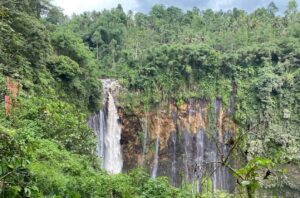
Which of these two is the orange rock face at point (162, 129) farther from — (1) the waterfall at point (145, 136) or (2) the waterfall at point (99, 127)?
(2) the waterfall at point (99, 127)

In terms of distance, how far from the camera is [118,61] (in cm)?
2817

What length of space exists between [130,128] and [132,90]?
2503 millimetres

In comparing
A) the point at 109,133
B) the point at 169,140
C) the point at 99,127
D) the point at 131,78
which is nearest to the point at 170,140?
the point at 169,140

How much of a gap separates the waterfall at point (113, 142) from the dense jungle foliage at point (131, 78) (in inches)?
42.5

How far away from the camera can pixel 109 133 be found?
71.1 feet

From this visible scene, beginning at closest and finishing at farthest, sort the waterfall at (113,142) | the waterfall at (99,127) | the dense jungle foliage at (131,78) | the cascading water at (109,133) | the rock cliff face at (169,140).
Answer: the dense jungle foliage at (131,78)
the waterfall at (99,127)
the cascading water at (109,133)
the waterfall at (113,142)
the rock cliff face at (169,140)

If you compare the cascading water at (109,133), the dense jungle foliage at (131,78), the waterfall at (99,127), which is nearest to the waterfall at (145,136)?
the dense jungle foliage at (131,78)

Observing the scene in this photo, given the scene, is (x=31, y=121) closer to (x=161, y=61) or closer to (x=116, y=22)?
(x=161, y=61)

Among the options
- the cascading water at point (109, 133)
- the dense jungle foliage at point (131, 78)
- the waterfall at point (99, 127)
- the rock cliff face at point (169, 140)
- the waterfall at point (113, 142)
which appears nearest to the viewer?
the dense jungle foliage at point (131, 78)

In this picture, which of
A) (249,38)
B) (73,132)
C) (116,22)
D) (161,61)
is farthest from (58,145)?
(116,22)

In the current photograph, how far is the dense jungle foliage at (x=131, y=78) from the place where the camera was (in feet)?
20.2

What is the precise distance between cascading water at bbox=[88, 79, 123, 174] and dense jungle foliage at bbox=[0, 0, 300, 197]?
103 cm

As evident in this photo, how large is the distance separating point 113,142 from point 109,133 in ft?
2.35

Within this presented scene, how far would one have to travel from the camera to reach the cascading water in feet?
66.6
